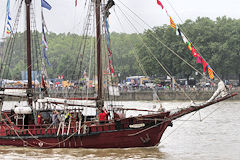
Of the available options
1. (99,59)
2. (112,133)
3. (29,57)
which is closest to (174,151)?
(112,133)

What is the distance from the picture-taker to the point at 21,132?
104 feet

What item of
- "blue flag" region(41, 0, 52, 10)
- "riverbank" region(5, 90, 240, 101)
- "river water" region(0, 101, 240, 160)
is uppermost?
"blue flag" region(41, 0, 52, 10)

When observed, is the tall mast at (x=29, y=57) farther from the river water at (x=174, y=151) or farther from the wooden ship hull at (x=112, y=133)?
the wooden ship hull at (x=112, y=133)

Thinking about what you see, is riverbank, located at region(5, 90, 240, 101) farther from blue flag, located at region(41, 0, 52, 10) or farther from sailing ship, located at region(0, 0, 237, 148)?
sailing ship, located at region(0, 0, 237, 148)

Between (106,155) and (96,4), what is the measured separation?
400 inches

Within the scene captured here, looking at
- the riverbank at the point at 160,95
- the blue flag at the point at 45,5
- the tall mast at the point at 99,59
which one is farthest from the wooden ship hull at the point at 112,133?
the riverbank at the point at 160,95

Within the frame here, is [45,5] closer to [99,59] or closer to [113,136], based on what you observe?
[99,59]

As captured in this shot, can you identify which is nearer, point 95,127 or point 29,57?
point 95,127

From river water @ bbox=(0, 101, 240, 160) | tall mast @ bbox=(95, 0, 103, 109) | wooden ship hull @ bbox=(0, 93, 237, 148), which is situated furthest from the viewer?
tall mast @ bbox=(95, 0, 103, 109)

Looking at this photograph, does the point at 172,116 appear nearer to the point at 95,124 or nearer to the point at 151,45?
the point at 95,124

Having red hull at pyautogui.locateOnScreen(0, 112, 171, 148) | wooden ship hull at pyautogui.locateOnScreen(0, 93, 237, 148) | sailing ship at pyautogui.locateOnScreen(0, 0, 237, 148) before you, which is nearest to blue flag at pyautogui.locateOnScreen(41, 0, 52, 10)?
sailing ship at pyautogui.locateOnScreen(0, 0, 237, 148)

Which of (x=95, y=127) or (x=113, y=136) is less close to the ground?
(x=95, y=127)

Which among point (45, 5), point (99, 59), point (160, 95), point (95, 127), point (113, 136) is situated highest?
point (45, 5)

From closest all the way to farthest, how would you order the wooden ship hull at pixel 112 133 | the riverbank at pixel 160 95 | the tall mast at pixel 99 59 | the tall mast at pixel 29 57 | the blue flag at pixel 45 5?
the wooden ship hull at pixel 112 133 < the tall mast at pixel 99 59 < the tall mast at pixel 29 57 < the blue flag at pixel 45 5 < the riverbank at pixel 160 95
